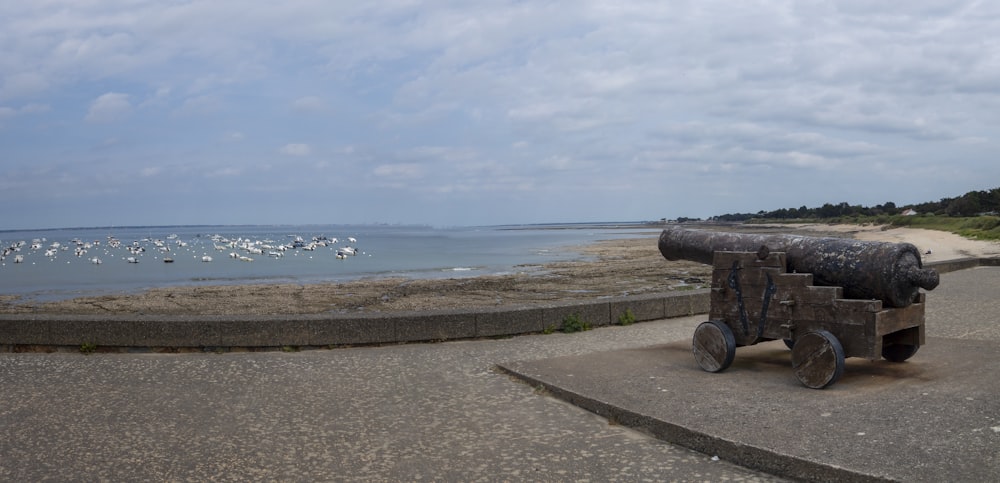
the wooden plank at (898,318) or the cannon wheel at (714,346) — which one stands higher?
the wooden plank at (898,318)

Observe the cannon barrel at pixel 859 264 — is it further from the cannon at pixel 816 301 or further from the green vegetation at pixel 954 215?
the green vegetation at pixel 954 215

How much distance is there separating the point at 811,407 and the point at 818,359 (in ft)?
2.62

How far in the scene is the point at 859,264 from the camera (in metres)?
6.74

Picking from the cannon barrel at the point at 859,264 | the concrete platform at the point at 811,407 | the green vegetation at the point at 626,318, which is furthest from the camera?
the green vegetation at the point at 626,318

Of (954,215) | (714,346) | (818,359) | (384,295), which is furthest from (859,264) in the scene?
(954,215)

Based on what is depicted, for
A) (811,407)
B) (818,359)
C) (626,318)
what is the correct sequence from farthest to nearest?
1. (626,318)
2. (818,359)
3. (811,407)

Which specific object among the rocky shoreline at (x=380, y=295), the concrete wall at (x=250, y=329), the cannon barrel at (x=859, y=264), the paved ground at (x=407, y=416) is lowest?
the rocky shoreline at (x=380, y=295)

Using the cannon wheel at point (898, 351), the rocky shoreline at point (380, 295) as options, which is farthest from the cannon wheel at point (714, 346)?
the rocky shoreline at point (380, 295)

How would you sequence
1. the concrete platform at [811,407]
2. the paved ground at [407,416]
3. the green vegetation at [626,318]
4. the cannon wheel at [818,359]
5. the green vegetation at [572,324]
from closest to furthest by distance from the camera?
the concrete platform at [811,407], the paved ground at [407,416], the cannon wheel at [818,359], the green vegetation at [572,324], the green vegetation at [626,318]

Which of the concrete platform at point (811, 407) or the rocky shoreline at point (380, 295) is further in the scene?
the rocky shoreline at point (380, 295)

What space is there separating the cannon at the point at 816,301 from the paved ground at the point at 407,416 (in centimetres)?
26

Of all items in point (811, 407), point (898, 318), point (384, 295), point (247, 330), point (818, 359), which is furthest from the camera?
point (384, 295)

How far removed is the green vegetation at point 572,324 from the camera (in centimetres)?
1027

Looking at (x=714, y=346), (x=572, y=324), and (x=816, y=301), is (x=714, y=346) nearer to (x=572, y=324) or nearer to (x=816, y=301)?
(x=816, y=301)
